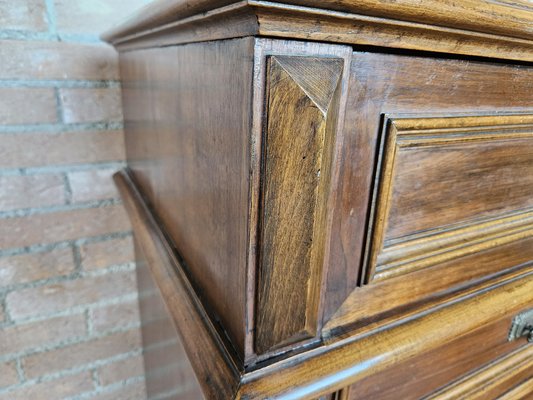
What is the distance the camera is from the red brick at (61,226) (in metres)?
0.68

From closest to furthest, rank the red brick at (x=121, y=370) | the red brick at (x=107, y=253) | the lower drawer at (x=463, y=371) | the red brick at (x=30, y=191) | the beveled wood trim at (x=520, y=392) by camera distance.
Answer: the lower drawer at (x=463, y=371) → the beveled wood trim at (x=520, y=392) → the red brick at (x=30, y=191) → the red brick at (x=107, y=253) → the red brick at (x=121, y=370)

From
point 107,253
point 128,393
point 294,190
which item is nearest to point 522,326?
point 294,190

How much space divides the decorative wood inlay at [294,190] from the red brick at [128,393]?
75 centimetres

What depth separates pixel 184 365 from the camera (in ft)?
1.39

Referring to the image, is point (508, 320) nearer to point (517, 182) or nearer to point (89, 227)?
point (517, 182)

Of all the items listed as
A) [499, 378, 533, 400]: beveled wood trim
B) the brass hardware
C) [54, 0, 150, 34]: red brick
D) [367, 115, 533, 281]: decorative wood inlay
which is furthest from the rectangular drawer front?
[54, 0, 150, 34]: red brick

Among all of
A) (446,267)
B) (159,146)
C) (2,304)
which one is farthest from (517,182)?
(2,304)

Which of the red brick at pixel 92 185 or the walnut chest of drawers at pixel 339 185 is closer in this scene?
the walnut chest of drawers at pixel 339 185

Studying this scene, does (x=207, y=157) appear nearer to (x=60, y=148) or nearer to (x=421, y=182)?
(x=421, y=182)

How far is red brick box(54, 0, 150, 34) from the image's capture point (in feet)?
2.03

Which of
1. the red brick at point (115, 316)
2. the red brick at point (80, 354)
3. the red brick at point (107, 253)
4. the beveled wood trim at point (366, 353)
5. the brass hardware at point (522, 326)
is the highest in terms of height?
the beveled wood trim at point (366, 353)

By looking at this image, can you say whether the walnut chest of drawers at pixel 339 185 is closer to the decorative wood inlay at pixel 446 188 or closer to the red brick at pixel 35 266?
the decorative wood inlay at pixel 446 188

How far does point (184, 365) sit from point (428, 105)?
14.0 inches

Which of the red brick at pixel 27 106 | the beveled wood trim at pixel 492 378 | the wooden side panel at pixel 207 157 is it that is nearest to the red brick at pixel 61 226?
the red brick at pixel 27 106
